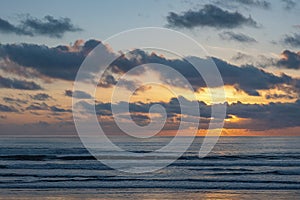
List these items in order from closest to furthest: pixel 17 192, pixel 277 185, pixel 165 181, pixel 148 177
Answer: pixel 17 192 < pixel 277 185 < pixel 165 181 < pixel 148 177

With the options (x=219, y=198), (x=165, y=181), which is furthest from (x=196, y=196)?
(x=165, y=181)

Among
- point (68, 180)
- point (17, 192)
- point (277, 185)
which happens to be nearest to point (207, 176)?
point (277, 185)

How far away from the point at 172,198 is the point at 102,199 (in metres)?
3.51

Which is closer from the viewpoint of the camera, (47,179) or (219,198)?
(219,198)

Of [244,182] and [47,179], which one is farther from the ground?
[244,182]

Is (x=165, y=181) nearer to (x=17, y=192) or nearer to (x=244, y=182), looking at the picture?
(x=244, y=182)

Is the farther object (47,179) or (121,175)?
(121,175)

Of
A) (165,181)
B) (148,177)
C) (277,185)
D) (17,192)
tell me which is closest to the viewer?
(17,192)

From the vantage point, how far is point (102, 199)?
25766 mm

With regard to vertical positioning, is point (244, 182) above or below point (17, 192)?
above

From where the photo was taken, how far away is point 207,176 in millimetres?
39438

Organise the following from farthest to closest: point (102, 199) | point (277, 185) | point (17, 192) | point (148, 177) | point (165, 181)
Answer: point (148, 177), point (165, 181), point (277, 185), point (17, 192), point (102, 199)

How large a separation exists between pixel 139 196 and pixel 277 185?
10307mm

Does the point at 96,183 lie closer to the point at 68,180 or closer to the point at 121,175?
the point at 68,180
